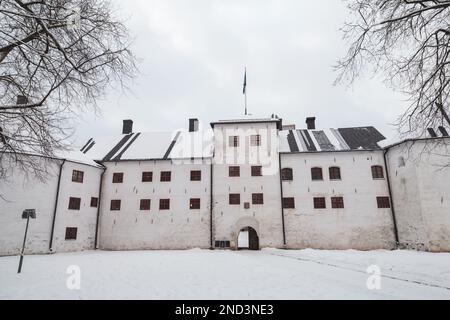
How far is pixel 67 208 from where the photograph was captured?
19.4 meters

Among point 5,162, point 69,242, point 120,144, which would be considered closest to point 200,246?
point 69,242

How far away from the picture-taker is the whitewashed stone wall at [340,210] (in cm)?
1908

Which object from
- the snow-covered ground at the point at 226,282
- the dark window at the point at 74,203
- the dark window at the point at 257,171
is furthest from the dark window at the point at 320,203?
the dark window at the point at 74,203

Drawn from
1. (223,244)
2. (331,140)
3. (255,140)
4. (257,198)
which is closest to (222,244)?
(223,244)

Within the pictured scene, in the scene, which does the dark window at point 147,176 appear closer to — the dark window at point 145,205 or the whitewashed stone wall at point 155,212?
the whitewashed stone wall at point 155,212

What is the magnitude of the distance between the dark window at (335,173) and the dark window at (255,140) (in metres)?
5.94

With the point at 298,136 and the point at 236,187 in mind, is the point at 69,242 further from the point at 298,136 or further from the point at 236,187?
the point at 298,136

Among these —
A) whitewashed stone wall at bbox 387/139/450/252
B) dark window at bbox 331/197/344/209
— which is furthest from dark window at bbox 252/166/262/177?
whitewashed stone wall at bbox 387/139/450/252

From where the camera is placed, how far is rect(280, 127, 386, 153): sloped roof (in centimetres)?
2131

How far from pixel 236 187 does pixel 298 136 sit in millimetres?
7887

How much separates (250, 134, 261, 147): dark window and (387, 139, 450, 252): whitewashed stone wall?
10013mm

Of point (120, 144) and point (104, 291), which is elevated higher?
point (120, 144)

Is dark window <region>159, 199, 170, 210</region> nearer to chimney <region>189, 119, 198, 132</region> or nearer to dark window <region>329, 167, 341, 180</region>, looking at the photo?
chimney <region>189, 119, 198, 132</region>

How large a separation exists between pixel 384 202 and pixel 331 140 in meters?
6.26
